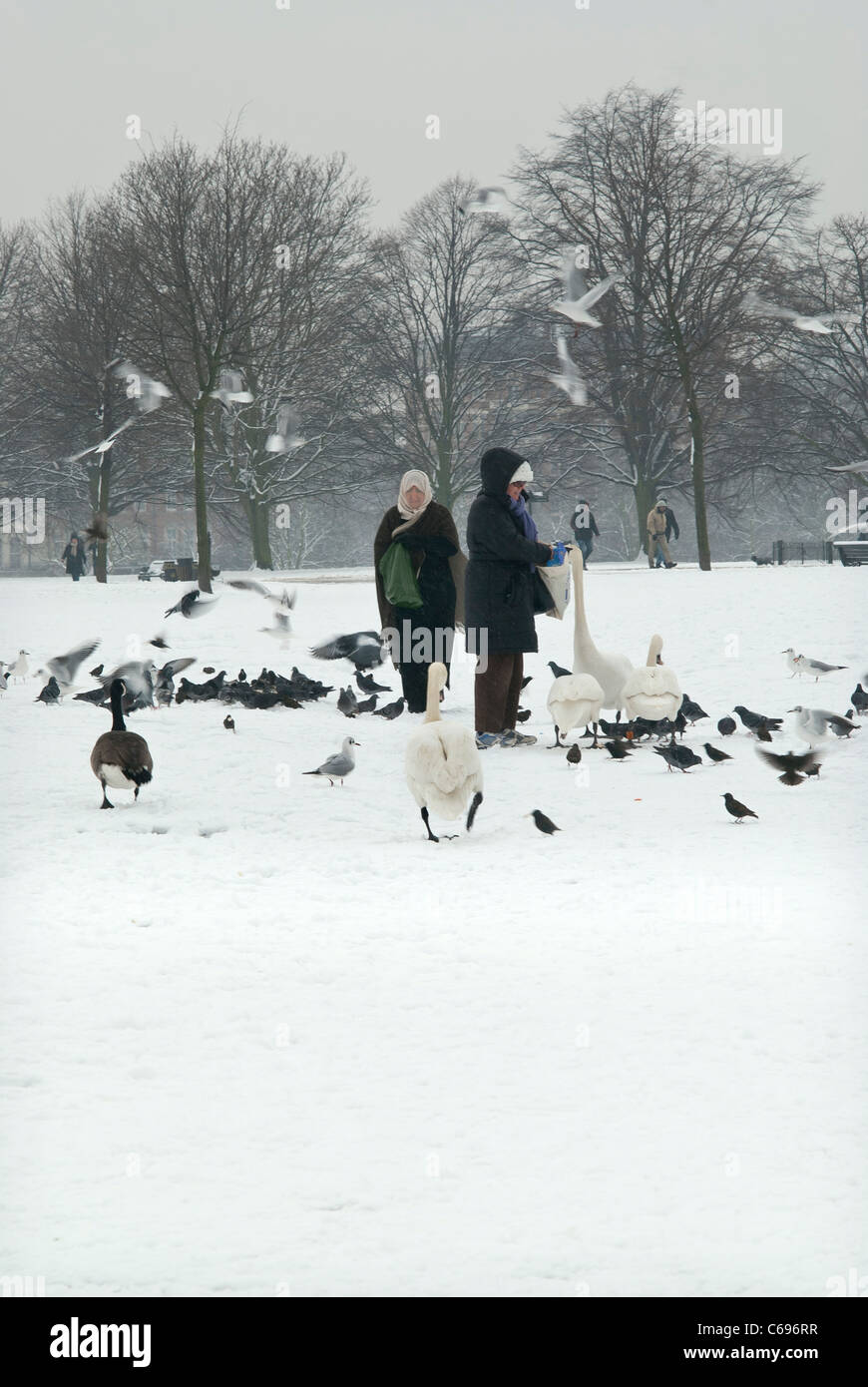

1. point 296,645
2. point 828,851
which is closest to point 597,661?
point 828,851

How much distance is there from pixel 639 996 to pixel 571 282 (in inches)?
530

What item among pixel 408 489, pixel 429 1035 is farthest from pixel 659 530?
pixel 429 1035

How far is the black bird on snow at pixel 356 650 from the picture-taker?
11.5 meters

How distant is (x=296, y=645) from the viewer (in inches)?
569

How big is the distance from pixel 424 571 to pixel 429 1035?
600cm

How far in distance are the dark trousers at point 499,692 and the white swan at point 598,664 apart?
16.4 inches

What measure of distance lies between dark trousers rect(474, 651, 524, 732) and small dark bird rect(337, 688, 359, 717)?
153cm

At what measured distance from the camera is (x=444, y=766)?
6109mm

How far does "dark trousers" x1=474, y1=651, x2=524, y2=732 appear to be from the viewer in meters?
8.54

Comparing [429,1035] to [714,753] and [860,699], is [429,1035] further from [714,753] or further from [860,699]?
[860,699]

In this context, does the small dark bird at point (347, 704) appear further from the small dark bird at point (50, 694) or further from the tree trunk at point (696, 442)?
the tree trunk at point (696, 442)

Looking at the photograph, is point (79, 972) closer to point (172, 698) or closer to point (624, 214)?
point (172, 698)

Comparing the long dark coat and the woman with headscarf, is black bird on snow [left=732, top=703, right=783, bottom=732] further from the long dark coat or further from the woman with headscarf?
the woman with headscarf

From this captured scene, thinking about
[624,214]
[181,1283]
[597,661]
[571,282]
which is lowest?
[181,1283]
